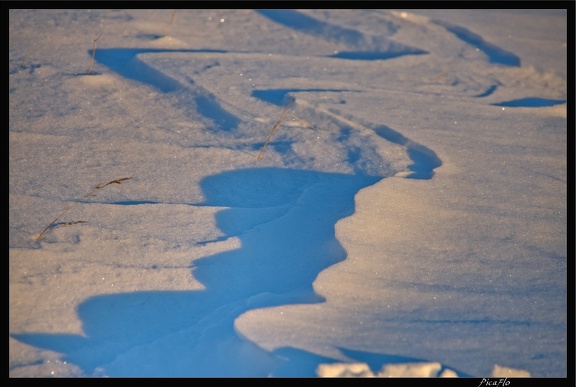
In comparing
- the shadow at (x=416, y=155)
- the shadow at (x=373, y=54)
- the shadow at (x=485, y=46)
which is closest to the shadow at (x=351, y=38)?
the shadow at (x=373, y=54)

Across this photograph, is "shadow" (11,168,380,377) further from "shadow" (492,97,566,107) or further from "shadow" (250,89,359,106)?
"shadow" (492,97,566,107)

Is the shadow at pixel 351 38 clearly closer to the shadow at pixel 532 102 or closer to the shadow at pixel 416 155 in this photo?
the shadow at pixel 532 102

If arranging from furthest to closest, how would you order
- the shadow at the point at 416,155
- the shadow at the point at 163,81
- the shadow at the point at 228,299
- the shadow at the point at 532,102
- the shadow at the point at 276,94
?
1. the shadow at the point at 532,102
2. the shadow at the point at 276,94
3. the shadow at the point at 163,81
4. the shadow at the point at 416,155
5. the shadow at the point at 228,299

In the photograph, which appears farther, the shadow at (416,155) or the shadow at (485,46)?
the shadow at (485,46)

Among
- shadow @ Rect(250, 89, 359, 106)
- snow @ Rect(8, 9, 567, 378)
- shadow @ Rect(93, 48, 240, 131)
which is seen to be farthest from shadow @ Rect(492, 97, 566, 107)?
shadow @ Rect(93, 48, 240, 131)

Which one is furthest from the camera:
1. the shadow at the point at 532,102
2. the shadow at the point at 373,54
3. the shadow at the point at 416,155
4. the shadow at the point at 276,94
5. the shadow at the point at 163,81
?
the shadow at the point at 373,54

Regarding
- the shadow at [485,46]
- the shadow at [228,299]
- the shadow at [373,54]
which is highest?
the shadow at [485,46]

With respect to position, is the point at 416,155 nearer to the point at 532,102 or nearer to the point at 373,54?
the point at 532,102

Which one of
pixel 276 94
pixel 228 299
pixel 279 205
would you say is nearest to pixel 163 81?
pixel 276 94

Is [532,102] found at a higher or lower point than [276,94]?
higher
